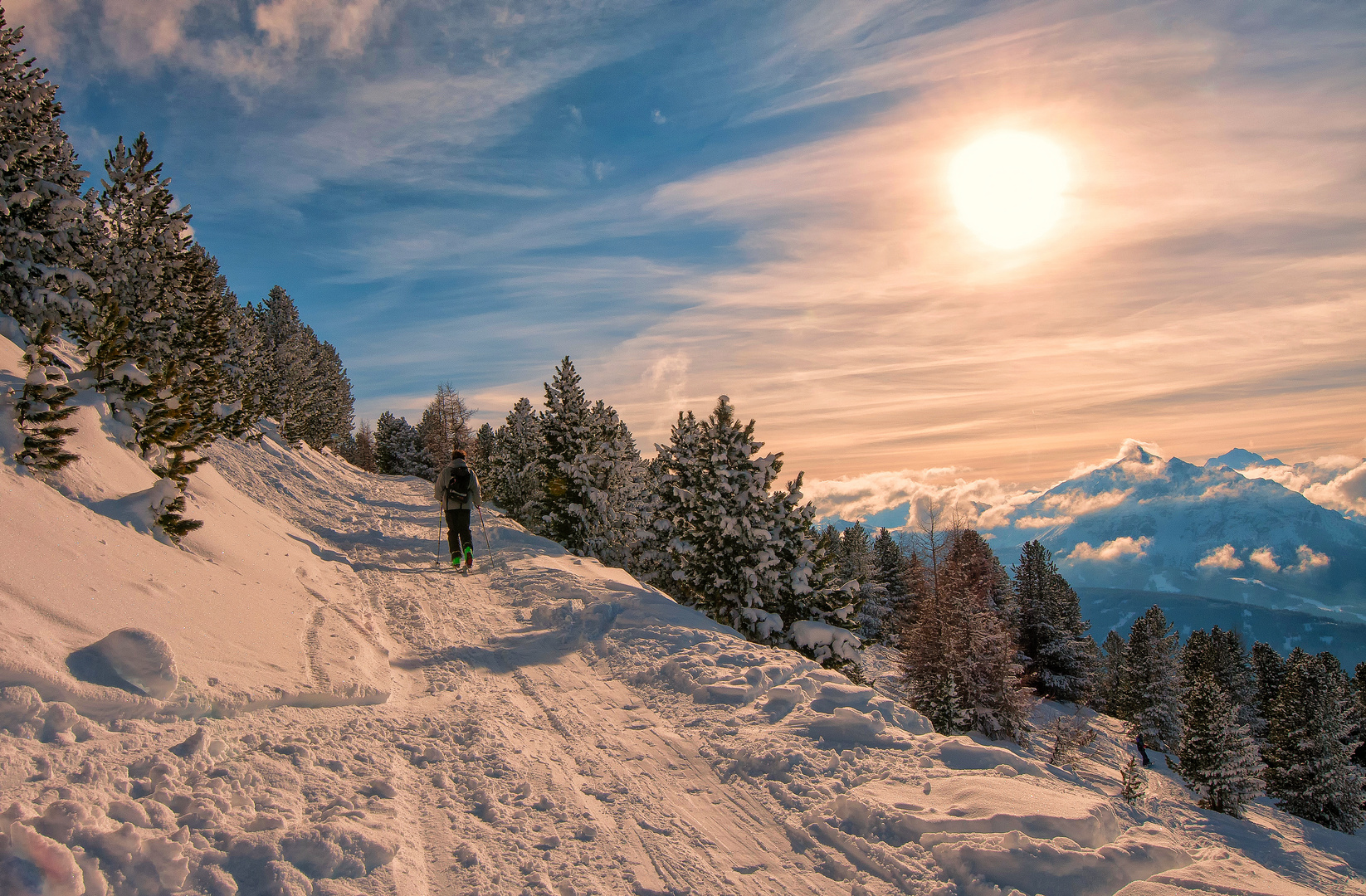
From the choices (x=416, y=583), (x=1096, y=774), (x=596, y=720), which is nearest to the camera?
(x=596, y=720)

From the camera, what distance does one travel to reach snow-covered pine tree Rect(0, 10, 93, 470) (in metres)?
19.0

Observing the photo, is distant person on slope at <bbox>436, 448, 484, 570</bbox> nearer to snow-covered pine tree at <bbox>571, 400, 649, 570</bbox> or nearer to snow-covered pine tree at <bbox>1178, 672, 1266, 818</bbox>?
snow-covered pine tree at <bbox>571, 400, 649, 570</bbox>

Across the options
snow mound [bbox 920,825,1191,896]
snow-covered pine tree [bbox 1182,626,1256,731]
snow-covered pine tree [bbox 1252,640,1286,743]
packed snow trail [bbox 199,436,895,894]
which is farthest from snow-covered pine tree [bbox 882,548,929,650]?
snow mound [bbox 920,825,1191,896]

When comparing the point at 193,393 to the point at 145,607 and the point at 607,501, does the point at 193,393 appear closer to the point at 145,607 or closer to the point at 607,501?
the point at 145,607

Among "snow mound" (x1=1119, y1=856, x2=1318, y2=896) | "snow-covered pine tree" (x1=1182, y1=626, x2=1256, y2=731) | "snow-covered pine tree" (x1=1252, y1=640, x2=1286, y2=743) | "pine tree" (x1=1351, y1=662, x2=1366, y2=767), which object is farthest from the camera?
"snow-covered pine tree" (x1=1182, y1=626, x2=1256, y2=731)

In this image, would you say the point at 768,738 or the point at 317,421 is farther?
the point at 317,421

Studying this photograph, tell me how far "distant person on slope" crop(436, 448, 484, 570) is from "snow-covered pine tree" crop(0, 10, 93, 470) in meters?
11.8

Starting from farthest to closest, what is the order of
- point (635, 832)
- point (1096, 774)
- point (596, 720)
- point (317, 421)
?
point (317, 421)
point (1096, 774)
point (596, 720)
point (635, 832)

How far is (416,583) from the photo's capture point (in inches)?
517

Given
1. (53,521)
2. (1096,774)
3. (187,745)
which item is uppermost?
(53,521)

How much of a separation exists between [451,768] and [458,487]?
993cm

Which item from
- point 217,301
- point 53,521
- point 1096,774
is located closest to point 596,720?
point 53,521

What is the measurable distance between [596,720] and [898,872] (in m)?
3.55

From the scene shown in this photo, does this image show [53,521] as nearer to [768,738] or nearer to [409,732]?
[409,732]
